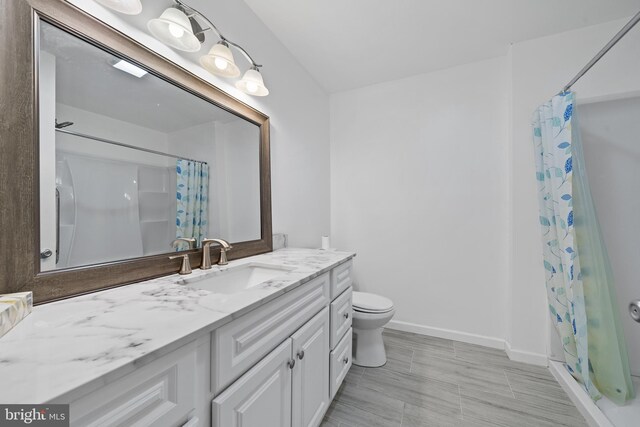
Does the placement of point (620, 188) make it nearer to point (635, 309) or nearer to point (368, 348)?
point (635, 309)

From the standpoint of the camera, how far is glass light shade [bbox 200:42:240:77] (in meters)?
1.25

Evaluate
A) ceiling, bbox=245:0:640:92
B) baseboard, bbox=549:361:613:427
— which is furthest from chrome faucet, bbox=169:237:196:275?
baseboard, bbox=549:361:613:427

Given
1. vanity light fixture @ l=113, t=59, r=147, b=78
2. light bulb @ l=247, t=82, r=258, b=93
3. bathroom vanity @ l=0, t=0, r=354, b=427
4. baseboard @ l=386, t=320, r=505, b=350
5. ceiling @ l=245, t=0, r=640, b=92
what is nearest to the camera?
bathroom vanity @ l=0, t=0, r=354, b=427

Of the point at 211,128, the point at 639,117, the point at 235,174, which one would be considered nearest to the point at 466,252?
the point at 639,117

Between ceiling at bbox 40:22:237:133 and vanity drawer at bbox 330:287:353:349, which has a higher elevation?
ceiling at bbox 40:22:237:133

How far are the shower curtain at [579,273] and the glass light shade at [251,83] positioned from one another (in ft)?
6.06

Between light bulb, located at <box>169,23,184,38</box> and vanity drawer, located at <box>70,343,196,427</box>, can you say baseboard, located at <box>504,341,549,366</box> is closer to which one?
vanity drawer, located at <box>70,343,196,427</box>

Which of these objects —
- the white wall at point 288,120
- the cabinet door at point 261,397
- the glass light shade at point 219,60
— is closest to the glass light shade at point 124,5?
the white wall at point 288,120

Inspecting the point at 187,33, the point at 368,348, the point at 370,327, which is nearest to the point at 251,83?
the point at 187,33

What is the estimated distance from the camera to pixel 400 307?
248 cm

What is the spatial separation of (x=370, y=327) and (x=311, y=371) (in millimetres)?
798

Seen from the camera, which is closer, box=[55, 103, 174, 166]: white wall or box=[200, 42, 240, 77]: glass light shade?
box=[55, 103, 174, 166]: white wall

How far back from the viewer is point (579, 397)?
1483 millimetres

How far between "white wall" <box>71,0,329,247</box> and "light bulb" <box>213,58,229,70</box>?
0.31 ft
